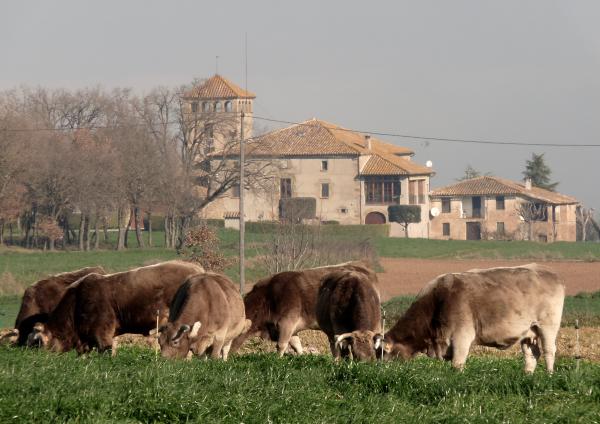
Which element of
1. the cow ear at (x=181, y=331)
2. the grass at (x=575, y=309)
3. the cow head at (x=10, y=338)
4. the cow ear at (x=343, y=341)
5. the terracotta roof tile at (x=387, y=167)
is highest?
the terracotta roof tile at (x=387, y=167)

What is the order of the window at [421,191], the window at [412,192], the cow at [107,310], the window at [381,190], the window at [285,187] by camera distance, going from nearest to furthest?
the cow at [107,310] → the window at [285,187] → the window at [381,190] → the window at [412,192] → the window at [421,191]

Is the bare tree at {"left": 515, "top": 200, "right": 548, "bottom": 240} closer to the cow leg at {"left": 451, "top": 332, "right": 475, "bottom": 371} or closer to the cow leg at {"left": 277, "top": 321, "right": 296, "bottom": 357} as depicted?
the cow leg at {"left": 277, "top": 321, "right": 296, "bottom": 357}

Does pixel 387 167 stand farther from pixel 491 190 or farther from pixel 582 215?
pixel 582 215

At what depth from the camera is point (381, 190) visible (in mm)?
118000

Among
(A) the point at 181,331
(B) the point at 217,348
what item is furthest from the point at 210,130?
(A) the point at 181,331

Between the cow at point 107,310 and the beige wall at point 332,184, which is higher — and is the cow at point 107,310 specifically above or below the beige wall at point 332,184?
below

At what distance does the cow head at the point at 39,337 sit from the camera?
2073 cm

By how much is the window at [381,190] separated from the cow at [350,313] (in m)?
96.4

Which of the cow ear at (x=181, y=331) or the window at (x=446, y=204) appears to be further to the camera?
the window at (x=446, y=204)

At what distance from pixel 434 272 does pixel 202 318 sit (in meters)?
54.3

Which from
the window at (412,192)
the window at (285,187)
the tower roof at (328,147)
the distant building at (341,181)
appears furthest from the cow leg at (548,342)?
the window at (412,192)

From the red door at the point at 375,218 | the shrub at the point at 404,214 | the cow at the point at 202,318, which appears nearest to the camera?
the cow at the point at 202,318

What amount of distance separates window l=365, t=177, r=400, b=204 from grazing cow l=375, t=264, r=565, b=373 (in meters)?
99.3

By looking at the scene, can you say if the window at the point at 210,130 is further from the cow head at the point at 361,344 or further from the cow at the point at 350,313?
the cow head at the point at 361,344
